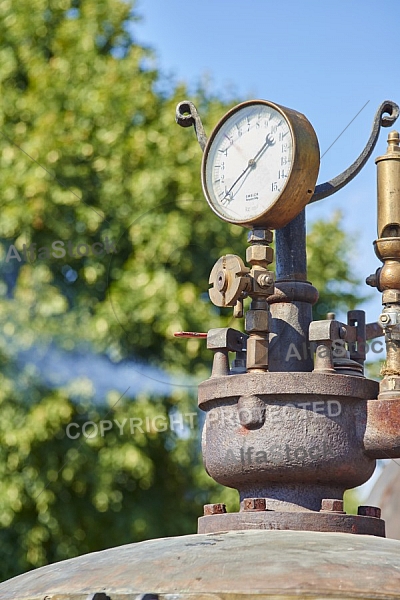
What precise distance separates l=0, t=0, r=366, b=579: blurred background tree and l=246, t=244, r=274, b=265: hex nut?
6.38 meters

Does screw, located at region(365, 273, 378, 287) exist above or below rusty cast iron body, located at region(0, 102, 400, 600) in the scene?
above

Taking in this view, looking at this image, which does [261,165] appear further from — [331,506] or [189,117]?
[331,506]

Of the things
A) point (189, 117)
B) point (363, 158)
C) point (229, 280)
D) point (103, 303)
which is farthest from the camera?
point (103, 303)

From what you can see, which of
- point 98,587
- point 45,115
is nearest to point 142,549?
point 98,587

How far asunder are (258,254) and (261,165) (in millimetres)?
324

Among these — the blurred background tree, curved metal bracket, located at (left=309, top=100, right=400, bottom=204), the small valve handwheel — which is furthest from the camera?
the blurred background tree

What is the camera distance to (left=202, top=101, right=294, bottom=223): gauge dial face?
13.4ft

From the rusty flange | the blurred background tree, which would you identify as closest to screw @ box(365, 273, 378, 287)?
the rusty flange

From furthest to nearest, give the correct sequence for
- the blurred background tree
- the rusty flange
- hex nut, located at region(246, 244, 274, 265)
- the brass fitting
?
1. the blurred background tree
2. the brass fitting
3. hex nut, located at region(246, 244, 274, 265)
4. the rusty flange

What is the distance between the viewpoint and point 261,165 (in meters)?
4.13

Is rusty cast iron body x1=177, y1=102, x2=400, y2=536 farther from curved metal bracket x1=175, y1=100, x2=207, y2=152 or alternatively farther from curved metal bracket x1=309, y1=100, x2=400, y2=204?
curved metal bracket x1=175, y1=100, x2=207, y2=152

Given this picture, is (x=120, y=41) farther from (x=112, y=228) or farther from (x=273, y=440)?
(x=273, y=440)

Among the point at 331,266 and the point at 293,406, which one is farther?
the point at 331,266

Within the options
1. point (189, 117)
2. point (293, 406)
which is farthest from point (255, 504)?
point (189, 117)
